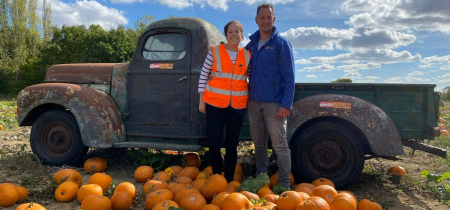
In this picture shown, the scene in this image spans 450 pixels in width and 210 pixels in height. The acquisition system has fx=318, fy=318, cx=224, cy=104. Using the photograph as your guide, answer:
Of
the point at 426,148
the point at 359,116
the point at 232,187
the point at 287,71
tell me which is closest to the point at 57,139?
the point at 232,187

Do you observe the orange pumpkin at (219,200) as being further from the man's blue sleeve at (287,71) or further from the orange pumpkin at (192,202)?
the man's blue sleeve at (287,71)

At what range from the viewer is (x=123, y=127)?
15.4ft

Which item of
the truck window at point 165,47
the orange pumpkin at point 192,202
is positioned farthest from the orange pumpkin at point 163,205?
the truck window at point 165,47

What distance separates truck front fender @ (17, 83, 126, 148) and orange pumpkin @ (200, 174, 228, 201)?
1.85 m

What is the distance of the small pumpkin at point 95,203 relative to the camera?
9.64ft

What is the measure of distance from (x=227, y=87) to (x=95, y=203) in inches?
68.5

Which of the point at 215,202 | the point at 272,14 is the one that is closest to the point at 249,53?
the point at 272,14

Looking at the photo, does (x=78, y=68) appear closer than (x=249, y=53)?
No

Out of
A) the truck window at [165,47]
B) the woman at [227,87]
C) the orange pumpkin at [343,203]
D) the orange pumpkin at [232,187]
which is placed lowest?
the orange pumpkin at [232,187]

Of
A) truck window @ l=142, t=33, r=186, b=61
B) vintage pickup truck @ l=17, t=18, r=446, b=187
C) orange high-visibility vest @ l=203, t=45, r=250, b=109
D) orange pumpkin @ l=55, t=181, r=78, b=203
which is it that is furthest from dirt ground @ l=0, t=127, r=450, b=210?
truck window @ l=142, t=33, r=186, b=61

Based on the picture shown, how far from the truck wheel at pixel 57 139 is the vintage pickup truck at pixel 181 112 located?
1cm

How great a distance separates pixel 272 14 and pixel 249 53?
496 millimetres

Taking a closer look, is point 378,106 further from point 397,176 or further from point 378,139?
point 397,176

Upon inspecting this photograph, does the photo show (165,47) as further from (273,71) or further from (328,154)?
(328,154)
